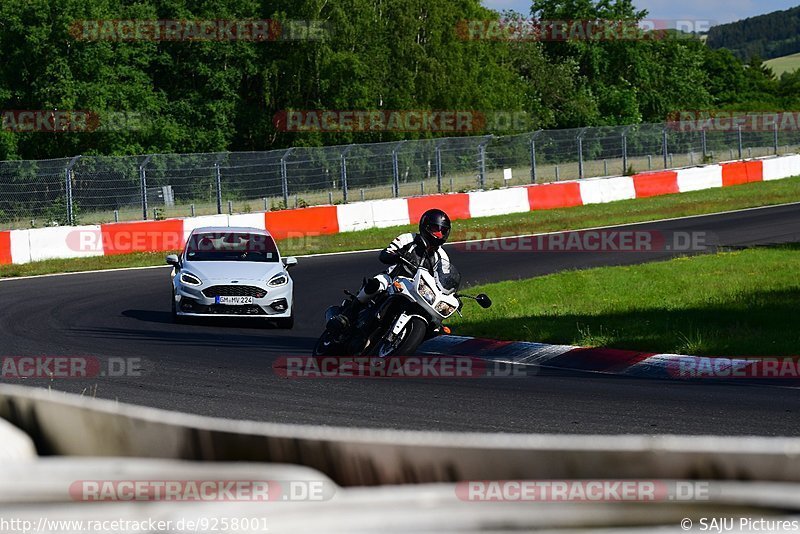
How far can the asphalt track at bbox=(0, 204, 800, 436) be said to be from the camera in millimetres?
8227

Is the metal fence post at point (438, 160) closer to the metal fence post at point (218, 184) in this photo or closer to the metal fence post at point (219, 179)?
the metal fence post at point (219, 179)

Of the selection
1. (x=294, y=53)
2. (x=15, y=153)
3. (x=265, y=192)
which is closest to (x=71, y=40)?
(x=15, y=153)

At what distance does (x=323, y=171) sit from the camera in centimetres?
3114

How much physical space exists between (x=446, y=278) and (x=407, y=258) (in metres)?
0.43

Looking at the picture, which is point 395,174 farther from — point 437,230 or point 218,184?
point 437,230

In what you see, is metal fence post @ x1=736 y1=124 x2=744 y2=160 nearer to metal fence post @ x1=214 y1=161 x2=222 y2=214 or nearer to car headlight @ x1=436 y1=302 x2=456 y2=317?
metal fence post @ x1=214 y1=161 x2=222 y2=214

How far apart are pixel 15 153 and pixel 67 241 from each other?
2418 cm

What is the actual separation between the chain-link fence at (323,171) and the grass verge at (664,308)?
40.0 ft

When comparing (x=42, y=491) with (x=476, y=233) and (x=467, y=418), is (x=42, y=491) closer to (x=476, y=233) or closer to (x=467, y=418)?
(x=467, y=418)

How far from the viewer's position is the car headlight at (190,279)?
16.1m

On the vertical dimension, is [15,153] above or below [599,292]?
above

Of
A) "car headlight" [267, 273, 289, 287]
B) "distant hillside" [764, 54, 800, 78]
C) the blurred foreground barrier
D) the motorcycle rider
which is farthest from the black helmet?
"distant hillside" [764, 54, 800, 78]

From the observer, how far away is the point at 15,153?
47.9 meters

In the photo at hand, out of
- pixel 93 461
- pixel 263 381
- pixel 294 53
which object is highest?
pixel 294 53
